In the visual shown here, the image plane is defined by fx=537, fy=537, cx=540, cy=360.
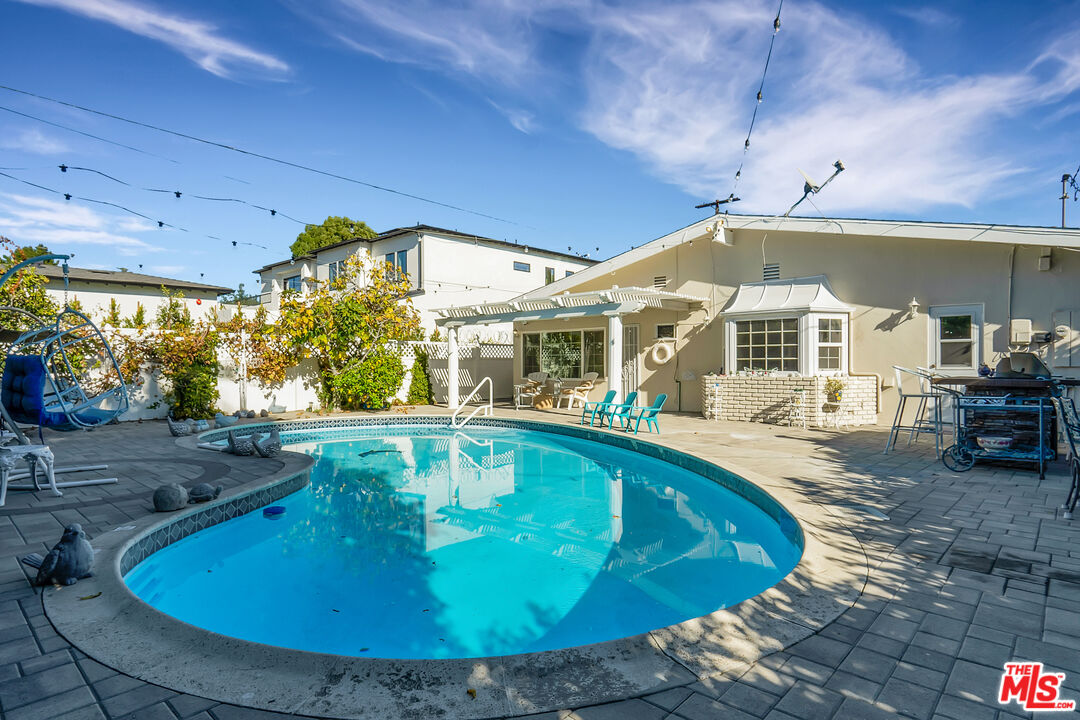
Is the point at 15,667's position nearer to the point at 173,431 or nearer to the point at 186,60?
the point at 173,431

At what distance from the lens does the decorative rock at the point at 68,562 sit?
3.28 metres

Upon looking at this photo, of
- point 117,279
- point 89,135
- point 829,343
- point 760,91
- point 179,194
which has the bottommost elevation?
point 829,343

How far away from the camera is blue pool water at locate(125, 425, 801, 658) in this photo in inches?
154

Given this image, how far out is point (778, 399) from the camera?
11.6 m

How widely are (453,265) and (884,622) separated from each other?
18.4 meters

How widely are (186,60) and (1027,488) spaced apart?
15737 millimetres

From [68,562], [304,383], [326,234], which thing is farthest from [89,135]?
[326,234]

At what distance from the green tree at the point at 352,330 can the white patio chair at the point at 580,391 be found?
15.3ft

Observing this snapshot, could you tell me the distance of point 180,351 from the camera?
12609mm

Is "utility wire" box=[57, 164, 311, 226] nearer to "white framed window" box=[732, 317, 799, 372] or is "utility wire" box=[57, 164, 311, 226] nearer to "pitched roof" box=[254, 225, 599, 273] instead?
"pitched roof" box=[254, 225, 599, 273]

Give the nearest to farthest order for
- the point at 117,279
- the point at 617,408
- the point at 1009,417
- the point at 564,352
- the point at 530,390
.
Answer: the point at 1009,417, the point at 617,408, the point at 530,390, the point at 564,352, the point at 117,279

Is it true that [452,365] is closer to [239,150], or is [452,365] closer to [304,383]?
[304,383]

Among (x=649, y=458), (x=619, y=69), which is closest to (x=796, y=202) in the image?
(x=619, y=69)

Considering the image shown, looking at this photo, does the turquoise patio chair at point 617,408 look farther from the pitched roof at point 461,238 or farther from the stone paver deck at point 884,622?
the pitched roof at point 461,238
